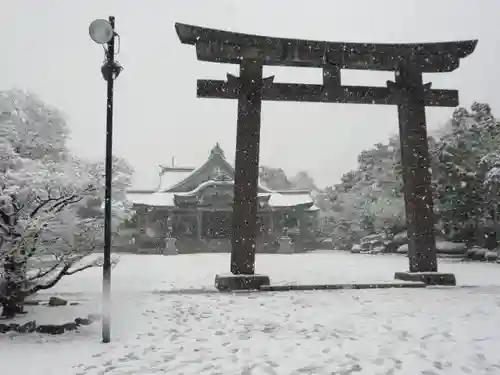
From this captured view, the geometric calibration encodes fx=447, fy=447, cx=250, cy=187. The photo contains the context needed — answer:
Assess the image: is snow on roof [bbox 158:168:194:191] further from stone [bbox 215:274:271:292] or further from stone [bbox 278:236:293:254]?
stone [bbox 215:274:271:292]

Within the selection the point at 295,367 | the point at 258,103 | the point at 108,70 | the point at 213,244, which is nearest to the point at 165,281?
the point at 258,103

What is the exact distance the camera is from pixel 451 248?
21594 mm

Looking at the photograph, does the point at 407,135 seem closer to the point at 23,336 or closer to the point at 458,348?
the point at 458,348

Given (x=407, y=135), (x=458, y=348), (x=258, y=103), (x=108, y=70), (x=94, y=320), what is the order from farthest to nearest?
1. (x=407, y=135)
2. (x=258, y=103)
3. (x=94, y=320)
4. (x=108, y=70)
5. (x=458, y=348)

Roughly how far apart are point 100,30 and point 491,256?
18.3m

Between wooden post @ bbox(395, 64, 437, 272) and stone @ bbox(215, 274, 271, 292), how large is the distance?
3.67 meters

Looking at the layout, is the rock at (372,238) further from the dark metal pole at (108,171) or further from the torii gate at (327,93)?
the dark metal pole at (108,171)

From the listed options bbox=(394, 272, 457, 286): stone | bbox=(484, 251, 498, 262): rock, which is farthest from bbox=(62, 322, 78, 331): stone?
bbox=(484, 251, 498, 262): rock

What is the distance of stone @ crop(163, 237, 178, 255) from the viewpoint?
1098 inches

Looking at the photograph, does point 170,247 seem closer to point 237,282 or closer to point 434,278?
point 237,282

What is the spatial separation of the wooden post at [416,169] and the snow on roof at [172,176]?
27093 millimetres

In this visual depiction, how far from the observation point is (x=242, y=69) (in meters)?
9.56

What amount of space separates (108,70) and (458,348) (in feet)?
17.9

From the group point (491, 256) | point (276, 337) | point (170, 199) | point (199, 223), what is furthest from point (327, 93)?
point (170, 199)
